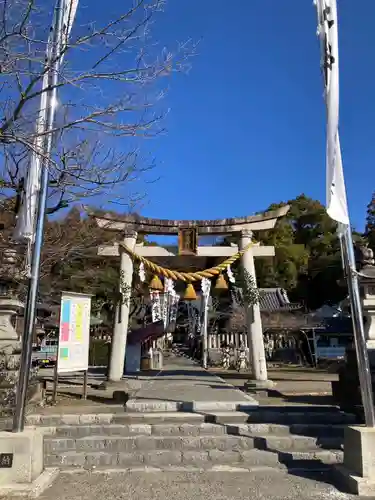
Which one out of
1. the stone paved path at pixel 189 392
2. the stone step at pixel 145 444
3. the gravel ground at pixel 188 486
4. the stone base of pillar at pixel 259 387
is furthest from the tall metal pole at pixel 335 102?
the stone base of pillar at pixel 259 387

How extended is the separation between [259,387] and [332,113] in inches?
301

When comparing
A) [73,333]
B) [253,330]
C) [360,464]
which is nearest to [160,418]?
[73,333]

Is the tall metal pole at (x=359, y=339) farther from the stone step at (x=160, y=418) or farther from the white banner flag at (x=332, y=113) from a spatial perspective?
the stone step at (x=160, y=418)

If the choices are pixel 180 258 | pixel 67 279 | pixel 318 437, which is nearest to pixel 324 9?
pixel 318 437

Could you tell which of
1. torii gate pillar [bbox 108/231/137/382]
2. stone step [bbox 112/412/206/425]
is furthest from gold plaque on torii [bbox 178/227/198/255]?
stone step [bbox 112/412/206/425]

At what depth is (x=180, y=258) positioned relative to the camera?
13.4 m

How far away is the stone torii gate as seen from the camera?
40.1 feet

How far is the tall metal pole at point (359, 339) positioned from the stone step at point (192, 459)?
4.70 feet

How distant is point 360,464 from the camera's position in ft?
15.8

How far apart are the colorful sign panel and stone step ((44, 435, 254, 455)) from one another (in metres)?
3.02

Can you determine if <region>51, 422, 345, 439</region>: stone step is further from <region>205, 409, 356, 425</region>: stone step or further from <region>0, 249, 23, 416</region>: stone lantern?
<region>0, 249, 23, 416</region>: stone lantern

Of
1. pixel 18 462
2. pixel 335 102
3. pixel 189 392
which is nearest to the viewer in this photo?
pixel 18 462

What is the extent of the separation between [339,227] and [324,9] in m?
3.10

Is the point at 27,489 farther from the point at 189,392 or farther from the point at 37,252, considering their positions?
the point at 189,392
